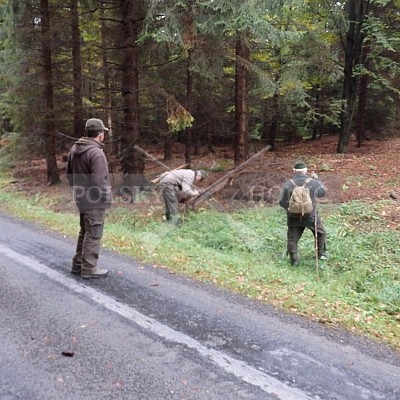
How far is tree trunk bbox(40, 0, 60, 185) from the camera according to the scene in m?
14.0

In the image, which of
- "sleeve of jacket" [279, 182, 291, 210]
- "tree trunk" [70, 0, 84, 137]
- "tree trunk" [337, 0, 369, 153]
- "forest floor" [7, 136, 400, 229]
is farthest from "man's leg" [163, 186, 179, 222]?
"tree trunk" [337, 0, 369, 153]

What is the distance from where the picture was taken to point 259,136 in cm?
2556

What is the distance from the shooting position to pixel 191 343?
361 cm

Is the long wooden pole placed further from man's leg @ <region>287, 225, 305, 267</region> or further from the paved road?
the paved road

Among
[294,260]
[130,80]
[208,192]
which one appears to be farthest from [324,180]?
[130,80]

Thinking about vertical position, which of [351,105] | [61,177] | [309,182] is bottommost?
[61,177]

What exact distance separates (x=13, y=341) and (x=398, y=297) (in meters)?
4.94

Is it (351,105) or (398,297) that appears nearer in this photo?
(398,297)

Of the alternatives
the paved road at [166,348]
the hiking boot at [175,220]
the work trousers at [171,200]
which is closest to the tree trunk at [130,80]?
the work trousers at [171,200]

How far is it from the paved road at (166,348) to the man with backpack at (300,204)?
259cm

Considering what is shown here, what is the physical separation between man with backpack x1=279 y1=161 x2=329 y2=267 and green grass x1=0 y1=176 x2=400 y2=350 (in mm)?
464

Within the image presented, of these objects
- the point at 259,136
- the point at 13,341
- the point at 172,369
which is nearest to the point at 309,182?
the point at 172,369

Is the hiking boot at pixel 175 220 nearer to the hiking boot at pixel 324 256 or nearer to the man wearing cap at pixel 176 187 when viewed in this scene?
the man wearing cap at pixel 176 187

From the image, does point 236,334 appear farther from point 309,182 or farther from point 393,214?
point 393,214
